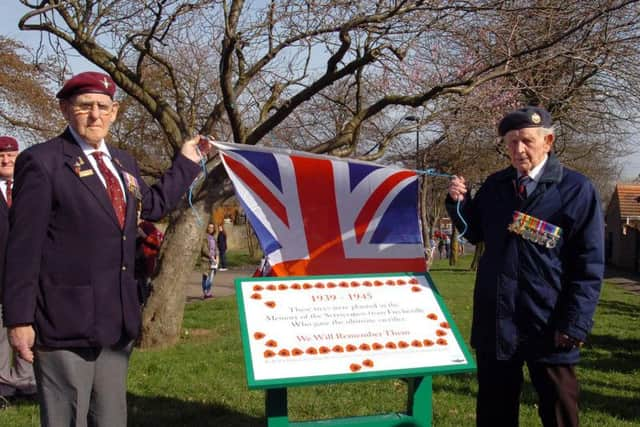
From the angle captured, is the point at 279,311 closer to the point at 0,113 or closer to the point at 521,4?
the point at 521,4

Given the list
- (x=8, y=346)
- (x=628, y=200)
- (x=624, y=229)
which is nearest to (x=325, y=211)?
(x=8, y=346)

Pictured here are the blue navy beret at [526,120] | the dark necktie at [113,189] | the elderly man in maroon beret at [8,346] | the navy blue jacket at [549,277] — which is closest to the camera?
the dark necktie at [113,189]

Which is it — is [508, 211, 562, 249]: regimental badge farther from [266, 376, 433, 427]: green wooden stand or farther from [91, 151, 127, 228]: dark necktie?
[91, 151, 127, 228]: dark necktie

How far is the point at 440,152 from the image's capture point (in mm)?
18812

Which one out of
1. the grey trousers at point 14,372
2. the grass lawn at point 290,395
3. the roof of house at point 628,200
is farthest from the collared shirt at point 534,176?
the roof of house at point 628,200

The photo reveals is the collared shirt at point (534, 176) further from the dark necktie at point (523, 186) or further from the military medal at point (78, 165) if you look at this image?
the military medal at point (78, 165)

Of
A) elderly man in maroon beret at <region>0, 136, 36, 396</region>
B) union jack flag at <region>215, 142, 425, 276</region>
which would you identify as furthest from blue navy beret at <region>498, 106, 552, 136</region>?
elderly man in maroon beret at <region>0, 136, 36, 396</region>

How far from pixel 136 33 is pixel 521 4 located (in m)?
4.40

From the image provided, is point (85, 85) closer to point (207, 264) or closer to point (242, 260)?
point (207, 264)

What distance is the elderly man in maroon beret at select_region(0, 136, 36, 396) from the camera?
4820mm

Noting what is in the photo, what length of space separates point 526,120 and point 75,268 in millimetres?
2225

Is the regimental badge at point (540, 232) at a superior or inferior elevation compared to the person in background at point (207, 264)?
superior

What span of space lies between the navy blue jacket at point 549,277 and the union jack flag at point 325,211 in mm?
680

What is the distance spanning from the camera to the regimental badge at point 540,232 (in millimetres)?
3131
